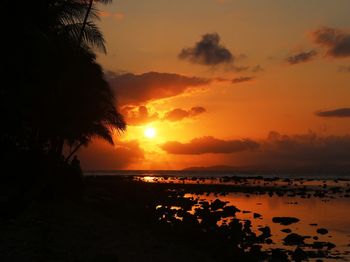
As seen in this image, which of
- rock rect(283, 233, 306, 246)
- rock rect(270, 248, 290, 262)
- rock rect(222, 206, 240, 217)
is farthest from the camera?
rock rect(222, 206, 240, 217)

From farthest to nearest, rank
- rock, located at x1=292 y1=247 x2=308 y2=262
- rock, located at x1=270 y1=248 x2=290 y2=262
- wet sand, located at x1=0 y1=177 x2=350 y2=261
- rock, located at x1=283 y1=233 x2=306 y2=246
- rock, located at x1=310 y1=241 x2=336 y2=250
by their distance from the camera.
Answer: rock, located at x1=283 y1=233 x2=306 y2=246
rock, located at x1=310 y1=241 x2=336 y2=250
rock, located at x1=292 y1=247 x2=308 y2=262
rock, located at x1=270 y1=248 x2=290 y2=262
wet sand, located at x1=0 y1=177 x2=350 y2=261

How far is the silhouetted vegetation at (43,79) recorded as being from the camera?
13.9 m

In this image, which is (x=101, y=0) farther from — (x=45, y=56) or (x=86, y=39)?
(x=45, y=56)

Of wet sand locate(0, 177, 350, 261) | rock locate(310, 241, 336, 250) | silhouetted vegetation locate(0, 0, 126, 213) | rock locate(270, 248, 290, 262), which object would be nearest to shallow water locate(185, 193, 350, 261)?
wet sand locate(0, 177, 350, 261)

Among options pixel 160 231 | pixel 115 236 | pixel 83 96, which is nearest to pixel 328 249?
pixel 160 231

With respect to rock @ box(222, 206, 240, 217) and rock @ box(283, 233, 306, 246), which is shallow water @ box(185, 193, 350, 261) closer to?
rock @ box(283, 233, 306, 246)

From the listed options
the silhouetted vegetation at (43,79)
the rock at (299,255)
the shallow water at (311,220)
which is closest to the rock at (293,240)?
the shallow water at (311,220)

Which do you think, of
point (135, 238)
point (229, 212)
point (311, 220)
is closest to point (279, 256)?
point (135, 238)

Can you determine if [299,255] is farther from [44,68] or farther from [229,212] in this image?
[229,212]

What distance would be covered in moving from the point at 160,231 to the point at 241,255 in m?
4.49

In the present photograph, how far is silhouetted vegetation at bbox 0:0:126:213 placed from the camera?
13898 millimetres

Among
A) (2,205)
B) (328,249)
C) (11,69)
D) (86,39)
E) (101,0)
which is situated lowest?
(328,249)

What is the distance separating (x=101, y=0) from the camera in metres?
19.5

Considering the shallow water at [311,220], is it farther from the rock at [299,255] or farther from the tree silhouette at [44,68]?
the tree silhouette at [44,68]
